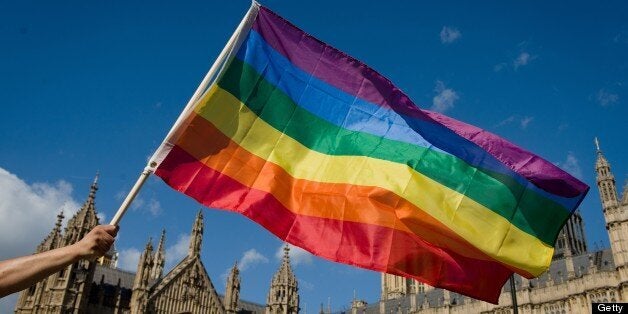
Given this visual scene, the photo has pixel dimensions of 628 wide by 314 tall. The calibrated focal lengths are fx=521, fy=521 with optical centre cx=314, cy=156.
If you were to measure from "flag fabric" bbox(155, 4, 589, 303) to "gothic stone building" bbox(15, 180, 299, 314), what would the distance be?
35.4 metres

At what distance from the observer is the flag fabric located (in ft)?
29.7

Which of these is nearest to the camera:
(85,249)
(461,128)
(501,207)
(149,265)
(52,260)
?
(52,260)

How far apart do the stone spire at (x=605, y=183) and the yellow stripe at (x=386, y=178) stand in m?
48.0

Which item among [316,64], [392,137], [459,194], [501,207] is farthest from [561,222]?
[316,64]

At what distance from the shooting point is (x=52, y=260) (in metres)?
4.25

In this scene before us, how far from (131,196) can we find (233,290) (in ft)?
154

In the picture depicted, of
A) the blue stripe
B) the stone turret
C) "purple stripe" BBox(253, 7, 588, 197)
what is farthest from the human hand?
the stone turret

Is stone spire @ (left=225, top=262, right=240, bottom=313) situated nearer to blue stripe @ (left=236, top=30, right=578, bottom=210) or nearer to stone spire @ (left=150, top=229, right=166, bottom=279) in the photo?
stone spire @ (left=150, top=229, right=166, bottom=279)

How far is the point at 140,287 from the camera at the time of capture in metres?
45.2

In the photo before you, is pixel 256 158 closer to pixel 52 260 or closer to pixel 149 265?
pixel 52 260

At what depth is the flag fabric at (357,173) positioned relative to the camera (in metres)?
9.04

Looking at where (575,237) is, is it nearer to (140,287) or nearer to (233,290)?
(233,290)

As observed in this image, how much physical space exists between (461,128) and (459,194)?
1544 millimetres

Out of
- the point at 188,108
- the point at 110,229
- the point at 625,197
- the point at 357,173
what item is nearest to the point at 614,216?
the point at 625,197
